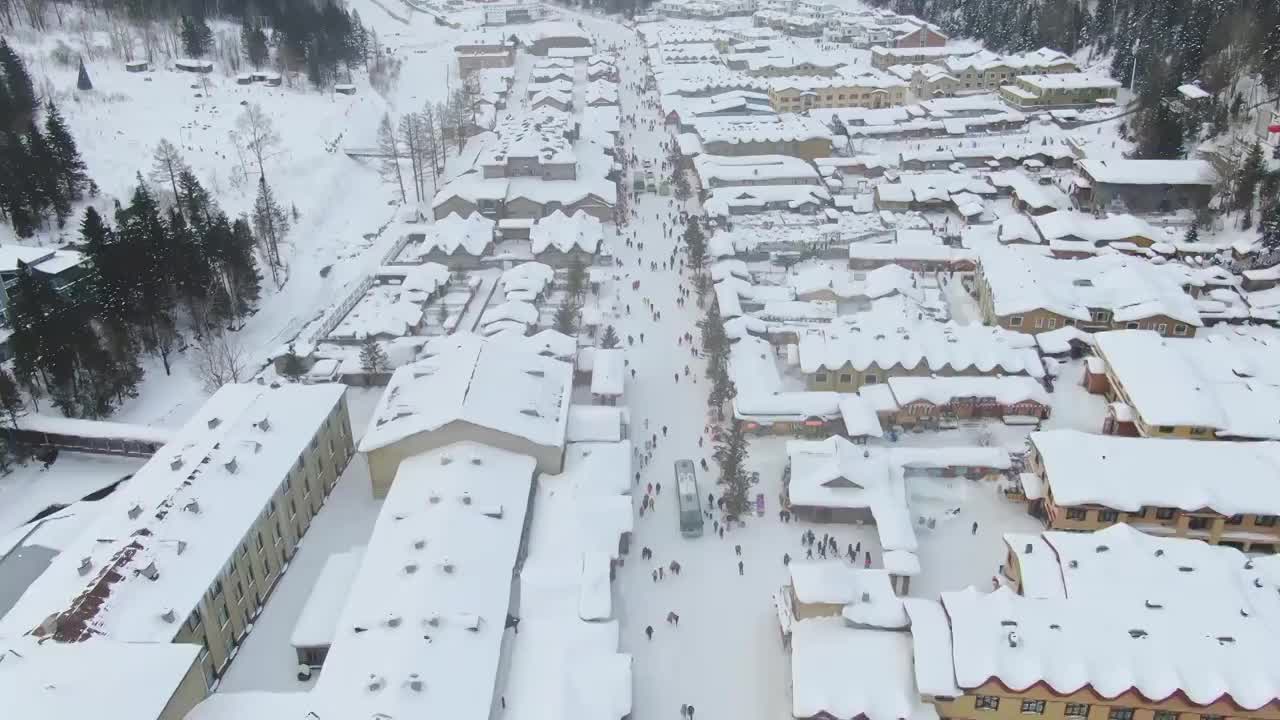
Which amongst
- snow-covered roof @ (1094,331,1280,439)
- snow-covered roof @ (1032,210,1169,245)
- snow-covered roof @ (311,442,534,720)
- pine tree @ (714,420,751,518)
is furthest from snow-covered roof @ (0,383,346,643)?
snow-covered roof @ (1032,210,1169,245)

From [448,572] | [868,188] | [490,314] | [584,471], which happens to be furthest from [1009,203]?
[448,572]

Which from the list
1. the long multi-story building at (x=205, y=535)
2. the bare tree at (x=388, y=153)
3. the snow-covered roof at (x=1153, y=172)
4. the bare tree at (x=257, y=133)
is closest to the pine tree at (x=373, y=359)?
the long multi-story building at (x=205, y=535)

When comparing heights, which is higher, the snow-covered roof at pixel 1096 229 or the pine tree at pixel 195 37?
the pine tree at pixel 195 37

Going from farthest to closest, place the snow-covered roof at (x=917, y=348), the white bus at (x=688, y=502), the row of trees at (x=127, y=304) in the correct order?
the snow-covered roof at (x=917, y=348), the row of trees at (x=127, y=304), the white bus at (x=688, y=502)

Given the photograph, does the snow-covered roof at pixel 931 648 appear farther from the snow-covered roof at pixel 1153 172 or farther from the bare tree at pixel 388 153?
the bare tree at pixel 388 153

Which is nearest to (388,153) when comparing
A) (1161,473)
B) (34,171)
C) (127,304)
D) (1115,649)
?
(34,171)

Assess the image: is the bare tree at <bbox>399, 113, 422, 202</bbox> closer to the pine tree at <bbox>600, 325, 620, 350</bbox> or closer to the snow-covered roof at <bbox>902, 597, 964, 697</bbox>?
the pine tree at <bbox>600, 325, 620, 350</bbox>

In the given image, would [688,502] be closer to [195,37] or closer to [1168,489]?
[1168,489]
